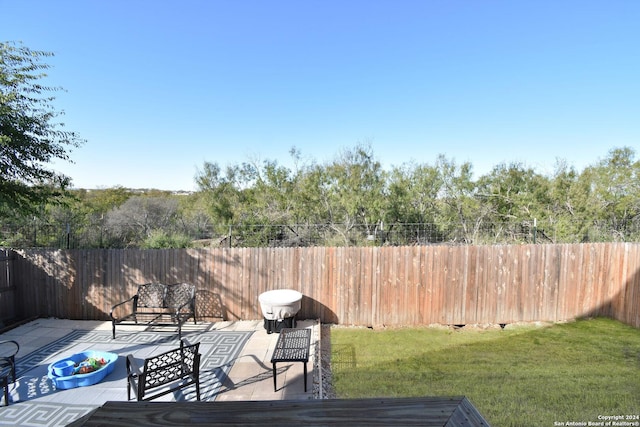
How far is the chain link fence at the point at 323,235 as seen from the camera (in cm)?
798

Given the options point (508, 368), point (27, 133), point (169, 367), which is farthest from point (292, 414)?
point (27, 133)

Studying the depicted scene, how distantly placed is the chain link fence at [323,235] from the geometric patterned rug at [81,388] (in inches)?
118

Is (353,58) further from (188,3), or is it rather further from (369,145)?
(188,3)

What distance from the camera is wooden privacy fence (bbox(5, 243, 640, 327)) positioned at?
619 centimetres

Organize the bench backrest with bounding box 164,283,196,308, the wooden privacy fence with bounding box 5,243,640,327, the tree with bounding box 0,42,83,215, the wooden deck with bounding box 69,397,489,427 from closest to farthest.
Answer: the wooden deck with bounding box 69,397,489,427, the tree with bounding box 0,42,83,215, the bench backrest with bounding box 164,283,196,308, the wooden privacy fence with bounding box 5,243,640,327

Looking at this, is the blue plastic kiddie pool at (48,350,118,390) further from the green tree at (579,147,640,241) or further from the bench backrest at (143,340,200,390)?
the green tree at (579,147,640,241)

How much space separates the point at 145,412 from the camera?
3.11 feet

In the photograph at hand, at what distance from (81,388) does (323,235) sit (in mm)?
6417

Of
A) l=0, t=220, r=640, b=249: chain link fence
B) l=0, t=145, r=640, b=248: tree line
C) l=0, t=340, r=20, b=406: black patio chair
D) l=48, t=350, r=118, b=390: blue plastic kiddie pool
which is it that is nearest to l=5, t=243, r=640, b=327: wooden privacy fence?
l=0, t=340, r=20, b=406: black patio chair

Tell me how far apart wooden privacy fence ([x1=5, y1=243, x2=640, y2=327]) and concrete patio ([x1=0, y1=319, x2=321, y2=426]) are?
65 centimetres

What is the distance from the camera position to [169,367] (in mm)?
3316

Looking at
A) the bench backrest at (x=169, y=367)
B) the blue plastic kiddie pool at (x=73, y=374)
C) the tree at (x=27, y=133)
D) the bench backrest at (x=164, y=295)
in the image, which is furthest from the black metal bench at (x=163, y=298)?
the tree at (x=27, y=133)

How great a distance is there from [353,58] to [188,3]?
484 cm

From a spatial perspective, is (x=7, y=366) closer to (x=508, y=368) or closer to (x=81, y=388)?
(x=81, y=388)
